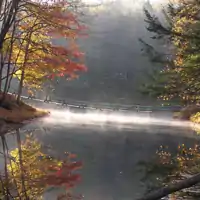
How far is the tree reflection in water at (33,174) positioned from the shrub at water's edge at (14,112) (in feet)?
24.6

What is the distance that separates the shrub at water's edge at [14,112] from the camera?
58.2ft

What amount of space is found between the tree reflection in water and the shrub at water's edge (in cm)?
750

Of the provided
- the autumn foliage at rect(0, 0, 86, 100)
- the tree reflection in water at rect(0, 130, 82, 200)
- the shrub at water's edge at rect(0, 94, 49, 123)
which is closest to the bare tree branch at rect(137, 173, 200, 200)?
the tree reflection in water at rect(0, 130, 82, 200)

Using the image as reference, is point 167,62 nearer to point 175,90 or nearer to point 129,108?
point 175,90

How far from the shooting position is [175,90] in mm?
9344

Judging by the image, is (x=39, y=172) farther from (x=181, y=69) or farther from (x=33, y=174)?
(x=181, y=69)

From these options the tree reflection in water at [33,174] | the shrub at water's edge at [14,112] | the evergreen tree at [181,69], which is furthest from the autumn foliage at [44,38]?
the tree reflection in water at [33,174]

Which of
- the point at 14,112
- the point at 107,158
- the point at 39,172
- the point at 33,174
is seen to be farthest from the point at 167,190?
the point at 14,112

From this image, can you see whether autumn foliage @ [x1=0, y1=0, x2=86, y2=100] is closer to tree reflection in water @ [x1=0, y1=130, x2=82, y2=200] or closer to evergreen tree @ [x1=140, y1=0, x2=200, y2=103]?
evergreen tree @ [x1=140, y1=0, x2=200, y2=103]

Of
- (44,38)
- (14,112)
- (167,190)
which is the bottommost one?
(167,190)

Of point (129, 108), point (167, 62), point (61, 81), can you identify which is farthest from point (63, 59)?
point (61, 81)

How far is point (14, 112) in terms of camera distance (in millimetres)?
19297

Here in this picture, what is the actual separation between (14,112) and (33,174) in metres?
12.6

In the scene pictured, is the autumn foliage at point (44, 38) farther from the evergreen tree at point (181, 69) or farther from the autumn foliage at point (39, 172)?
the autumn foliage at point (39, 172)
